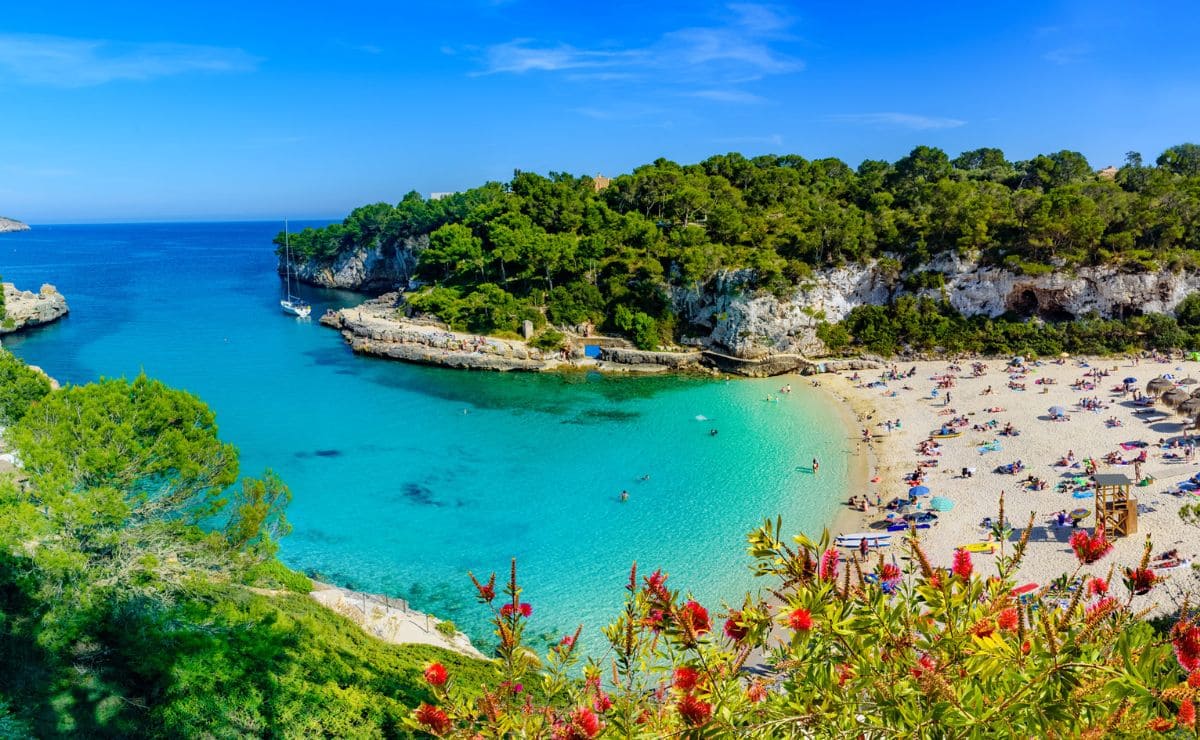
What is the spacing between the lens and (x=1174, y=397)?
80.3 feet

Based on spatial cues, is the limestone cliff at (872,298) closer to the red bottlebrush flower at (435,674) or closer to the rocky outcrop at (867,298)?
the rocky outcrop at (867,298)

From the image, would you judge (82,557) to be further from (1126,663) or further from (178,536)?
(1126,663)

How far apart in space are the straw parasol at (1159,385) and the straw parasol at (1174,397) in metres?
0.59

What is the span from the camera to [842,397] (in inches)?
1204

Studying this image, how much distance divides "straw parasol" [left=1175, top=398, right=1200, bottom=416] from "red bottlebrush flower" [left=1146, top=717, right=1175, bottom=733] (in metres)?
27.1

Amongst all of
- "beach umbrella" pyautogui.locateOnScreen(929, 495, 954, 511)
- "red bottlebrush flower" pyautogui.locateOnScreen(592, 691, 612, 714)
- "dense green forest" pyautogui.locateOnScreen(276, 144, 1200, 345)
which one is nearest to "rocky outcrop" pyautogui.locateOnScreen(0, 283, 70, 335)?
"dense green forest" pyautogui.locateOnScreen(276, 144, 1200, 345)

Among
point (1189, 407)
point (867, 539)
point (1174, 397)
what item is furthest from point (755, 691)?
point (1174, 397)

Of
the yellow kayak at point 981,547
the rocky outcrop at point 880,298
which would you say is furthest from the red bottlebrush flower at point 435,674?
the rocky outcrop at point 880,298

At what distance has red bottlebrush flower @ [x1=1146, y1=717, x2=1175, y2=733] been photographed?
2.74 m

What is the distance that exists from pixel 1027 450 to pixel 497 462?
18863 mm

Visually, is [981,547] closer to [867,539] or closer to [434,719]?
[867,539]

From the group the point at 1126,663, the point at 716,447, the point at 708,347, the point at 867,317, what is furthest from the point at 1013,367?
the point at 1126,663

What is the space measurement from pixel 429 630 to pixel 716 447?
1396 cm

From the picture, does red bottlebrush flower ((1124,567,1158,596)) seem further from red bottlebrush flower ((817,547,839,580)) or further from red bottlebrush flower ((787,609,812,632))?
red bottlebrush flower ((787,609,812,632))
